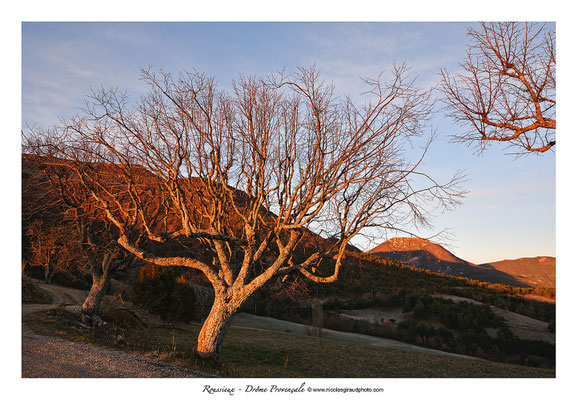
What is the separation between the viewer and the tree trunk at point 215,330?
7.38 meters

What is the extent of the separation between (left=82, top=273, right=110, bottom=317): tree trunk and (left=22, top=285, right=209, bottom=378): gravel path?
321cm

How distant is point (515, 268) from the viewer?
34594mm

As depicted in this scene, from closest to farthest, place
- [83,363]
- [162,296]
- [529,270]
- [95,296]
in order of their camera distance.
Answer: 1. [83,363]
2. [95,296]
3. [162,296]
4. [529,270]

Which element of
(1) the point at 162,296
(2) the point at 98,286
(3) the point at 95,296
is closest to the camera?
(3) the point at 95,296

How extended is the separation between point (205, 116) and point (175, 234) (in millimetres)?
2878

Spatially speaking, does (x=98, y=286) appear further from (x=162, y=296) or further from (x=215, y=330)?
(x=215, y=330)

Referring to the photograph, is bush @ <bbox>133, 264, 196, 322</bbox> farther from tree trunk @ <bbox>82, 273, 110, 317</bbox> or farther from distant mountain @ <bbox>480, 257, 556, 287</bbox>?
distant mountain @ <bbox>480, 257, 556, 287</bbox>

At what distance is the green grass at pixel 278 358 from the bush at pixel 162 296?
2962mm

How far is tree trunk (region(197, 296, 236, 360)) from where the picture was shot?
24.2 feet

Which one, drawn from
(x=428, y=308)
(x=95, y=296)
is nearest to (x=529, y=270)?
(x=428, y=308)

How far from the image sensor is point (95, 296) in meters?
11.2

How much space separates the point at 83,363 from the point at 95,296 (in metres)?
6.00

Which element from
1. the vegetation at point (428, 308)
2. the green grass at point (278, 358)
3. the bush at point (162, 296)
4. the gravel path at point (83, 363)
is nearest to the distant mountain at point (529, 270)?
the vegetation at point (428, 308)

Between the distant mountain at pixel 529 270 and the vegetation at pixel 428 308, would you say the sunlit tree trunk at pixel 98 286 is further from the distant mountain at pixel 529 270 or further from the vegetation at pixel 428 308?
the distant mountain at pixel 529 270
